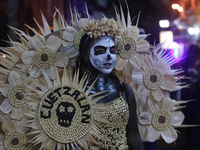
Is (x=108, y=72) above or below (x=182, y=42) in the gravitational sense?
below

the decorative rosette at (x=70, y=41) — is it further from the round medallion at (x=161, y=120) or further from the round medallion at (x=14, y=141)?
the round medallion at (x=161, y=120)

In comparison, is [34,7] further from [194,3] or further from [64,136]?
[194,3]

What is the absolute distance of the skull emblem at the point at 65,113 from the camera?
1.35m

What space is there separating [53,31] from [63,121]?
55 centimetres

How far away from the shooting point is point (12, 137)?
145 cm

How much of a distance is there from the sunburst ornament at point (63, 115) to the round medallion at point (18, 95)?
139mm

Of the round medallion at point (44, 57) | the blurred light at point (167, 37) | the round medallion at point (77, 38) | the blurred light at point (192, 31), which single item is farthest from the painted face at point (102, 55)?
the blurred light at point (192, 31)

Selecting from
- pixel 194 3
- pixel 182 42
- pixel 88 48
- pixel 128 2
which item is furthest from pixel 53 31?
pixel 194 3

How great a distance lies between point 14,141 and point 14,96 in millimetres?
220

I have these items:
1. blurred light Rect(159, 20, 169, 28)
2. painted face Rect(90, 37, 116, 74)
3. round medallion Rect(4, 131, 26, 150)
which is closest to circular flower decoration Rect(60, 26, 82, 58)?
painted face Rect(90, 37, 116, 74)

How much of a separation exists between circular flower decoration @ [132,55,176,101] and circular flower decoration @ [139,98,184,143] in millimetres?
60

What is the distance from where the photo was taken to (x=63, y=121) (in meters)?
1.36

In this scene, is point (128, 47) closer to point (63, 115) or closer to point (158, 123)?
point (158, 123)

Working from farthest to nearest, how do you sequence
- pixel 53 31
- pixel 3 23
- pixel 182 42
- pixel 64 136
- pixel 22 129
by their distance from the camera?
pixel 182 42 < pixel 3 23 < pixel 53 31 < pixel 22 129 < pixel 64 136
